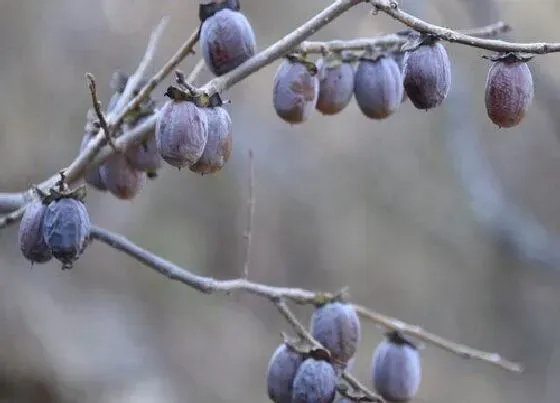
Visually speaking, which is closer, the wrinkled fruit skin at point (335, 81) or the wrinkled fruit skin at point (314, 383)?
the wrinkled fruit skin at point (314, 383)

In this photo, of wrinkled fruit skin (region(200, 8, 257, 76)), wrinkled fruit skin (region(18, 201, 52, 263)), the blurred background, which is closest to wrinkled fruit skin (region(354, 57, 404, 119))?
wrinkled fruit skin (region(200, 8, 257, 76))

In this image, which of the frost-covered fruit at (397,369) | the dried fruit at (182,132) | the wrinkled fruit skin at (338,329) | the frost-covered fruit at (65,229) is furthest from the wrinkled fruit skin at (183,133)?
the frost-covered fruit at (397,369)

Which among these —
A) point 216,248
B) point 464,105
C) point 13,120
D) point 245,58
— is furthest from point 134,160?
point 216,248

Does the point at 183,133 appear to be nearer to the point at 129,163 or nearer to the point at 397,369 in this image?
the point at 129,163

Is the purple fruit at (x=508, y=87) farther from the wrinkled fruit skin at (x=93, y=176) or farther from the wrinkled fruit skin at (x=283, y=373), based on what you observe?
the wrinkled fruit skin at (x=93, y=176)

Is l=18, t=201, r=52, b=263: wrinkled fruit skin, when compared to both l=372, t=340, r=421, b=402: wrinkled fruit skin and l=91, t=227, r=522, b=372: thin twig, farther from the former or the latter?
l=372, t=340, r=421, b=402: wrinkled fruit skin

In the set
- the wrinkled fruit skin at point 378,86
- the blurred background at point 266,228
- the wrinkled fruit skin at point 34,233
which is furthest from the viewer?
the blurred background at point 266,228

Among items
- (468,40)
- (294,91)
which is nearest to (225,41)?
(294,91)
